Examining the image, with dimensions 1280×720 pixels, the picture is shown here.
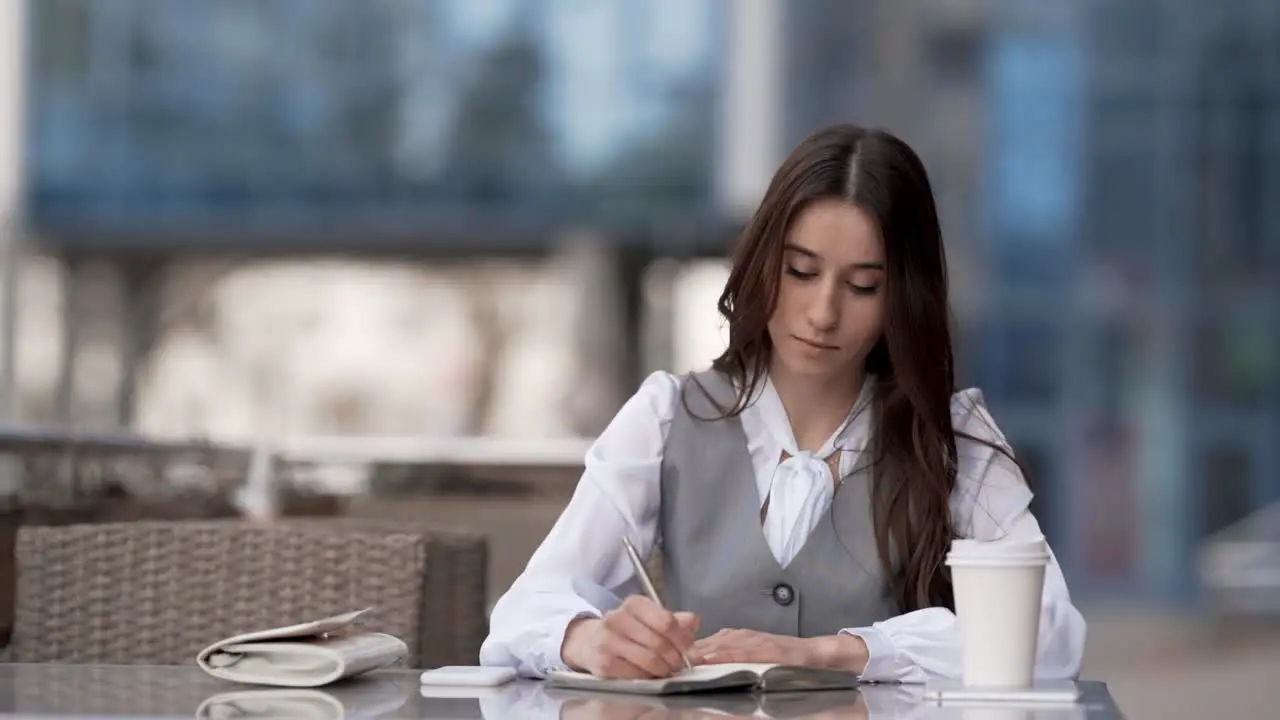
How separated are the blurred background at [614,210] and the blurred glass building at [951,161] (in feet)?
0.09

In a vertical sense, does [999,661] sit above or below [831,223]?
below

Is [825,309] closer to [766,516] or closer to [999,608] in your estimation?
[766,516]

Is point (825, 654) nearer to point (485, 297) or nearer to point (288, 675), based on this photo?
point (288, 675)

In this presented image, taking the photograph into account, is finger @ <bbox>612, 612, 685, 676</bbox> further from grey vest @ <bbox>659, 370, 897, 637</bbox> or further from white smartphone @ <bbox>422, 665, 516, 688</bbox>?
grey vest @ <bbox>659, 370, 897, 637</bbox>

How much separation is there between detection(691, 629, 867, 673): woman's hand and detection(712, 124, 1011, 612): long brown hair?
0.63ft

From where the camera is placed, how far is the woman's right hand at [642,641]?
1705mm

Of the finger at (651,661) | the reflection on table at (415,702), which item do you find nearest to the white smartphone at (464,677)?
the reflection on table at (415,702)

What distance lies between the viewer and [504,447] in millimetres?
5547

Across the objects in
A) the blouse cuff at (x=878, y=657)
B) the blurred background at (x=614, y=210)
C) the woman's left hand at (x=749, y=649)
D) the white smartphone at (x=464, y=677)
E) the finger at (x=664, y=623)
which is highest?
the finger at (x=664, y=623)

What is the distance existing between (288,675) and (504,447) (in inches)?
151

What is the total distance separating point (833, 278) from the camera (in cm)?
207

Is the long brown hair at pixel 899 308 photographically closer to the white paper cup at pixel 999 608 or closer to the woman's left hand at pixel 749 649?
the woman's left hand at pixel 749 649

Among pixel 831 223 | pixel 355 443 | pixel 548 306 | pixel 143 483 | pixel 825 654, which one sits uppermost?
pixel 831 223

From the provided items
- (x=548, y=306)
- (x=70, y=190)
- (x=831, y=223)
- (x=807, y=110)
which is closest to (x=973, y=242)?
(x=807, y=110)
